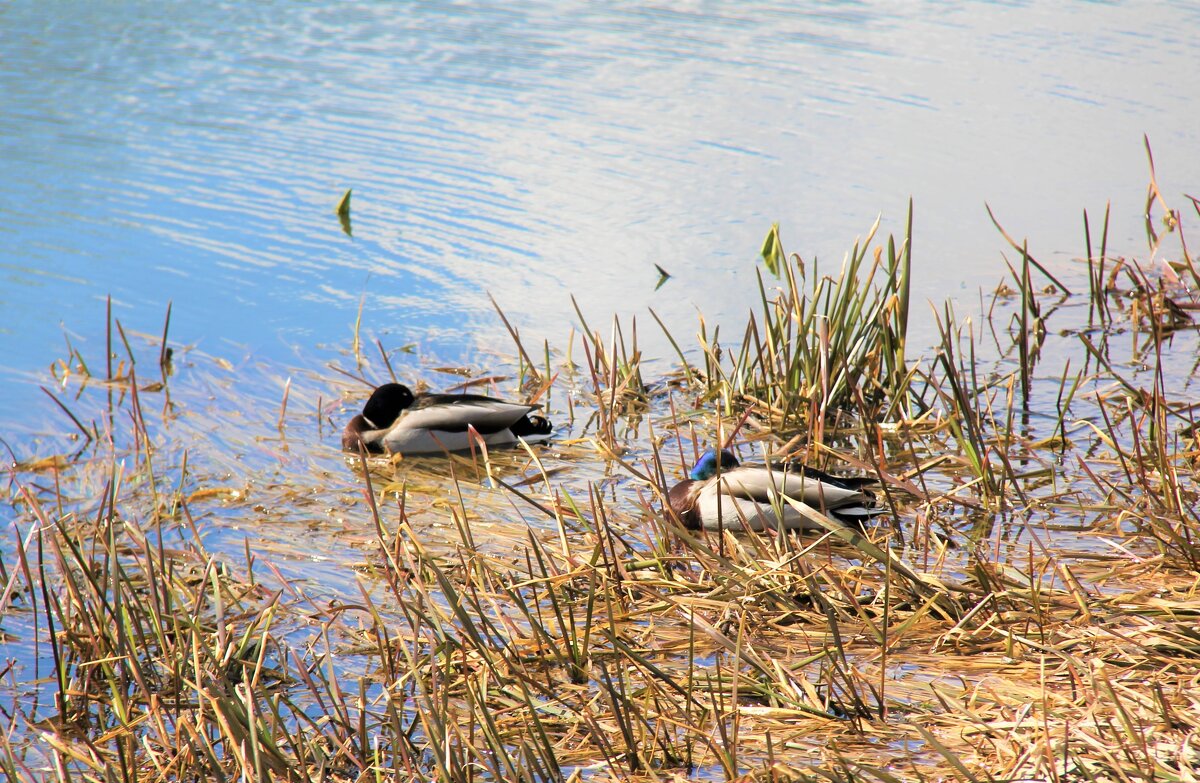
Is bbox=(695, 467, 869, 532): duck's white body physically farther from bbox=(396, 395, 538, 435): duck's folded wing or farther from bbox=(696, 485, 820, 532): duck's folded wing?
bbox=(396, 395, 538, 435): duck's folded wing

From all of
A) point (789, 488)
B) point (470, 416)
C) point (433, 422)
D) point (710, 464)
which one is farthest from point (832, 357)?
point (433, 422)

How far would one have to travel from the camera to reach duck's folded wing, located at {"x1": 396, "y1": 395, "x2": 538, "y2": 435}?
640cm

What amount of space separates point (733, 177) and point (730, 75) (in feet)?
11.2

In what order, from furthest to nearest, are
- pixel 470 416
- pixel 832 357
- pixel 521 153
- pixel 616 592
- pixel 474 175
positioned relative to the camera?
pixel 521 153 < pixel 474 175 < pixel 470 416 < pixel 832 357 < pixel 616 592

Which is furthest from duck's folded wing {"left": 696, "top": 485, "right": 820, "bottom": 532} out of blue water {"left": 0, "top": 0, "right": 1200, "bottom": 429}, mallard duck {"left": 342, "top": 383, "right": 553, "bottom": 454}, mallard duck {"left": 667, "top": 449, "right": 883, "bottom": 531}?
blue water {"left": 0, "top": 0, "right": 1200, "bottom": 429}

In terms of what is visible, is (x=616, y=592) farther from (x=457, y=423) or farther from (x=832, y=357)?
(x=457, y=423)

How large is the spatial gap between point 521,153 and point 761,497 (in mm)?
6902

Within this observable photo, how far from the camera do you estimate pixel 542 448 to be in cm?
630

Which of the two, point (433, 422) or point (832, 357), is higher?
→ point (832, 357)

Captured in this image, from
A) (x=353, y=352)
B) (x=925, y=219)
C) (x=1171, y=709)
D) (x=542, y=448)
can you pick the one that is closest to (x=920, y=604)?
(x=1171, y=709)

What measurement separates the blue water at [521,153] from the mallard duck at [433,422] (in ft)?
4.05

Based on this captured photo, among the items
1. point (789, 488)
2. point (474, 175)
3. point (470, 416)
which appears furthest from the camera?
point (474, 175)

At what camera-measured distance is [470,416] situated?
6.42m

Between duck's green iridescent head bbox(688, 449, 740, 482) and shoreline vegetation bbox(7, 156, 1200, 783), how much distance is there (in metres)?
0.34
